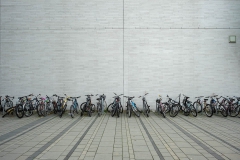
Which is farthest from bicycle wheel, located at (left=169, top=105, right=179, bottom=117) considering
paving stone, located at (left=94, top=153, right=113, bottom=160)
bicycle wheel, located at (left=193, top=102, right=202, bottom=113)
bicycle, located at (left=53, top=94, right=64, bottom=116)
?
bicycle, located at (left=53, top=94, right=64, bottom=116)

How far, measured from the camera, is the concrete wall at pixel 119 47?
8.27 meters

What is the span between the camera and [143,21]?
8344 mm

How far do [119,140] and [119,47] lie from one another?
5397 mm

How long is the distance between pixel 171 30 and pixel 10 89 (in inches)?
376

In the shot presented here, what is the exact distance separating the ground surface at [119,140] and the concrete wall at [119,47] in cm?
262

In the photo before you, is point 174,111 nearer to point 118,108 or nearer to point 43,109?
point 118,108

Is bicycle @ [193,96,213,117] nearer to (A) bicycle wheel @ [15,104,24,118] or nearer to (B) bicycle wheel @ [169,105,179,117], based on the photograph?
(B) bicycle wheel @ [169,105,179,117]

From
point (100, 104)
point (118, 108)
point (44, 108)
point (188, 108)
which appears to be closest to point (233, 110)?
point (188, 108)

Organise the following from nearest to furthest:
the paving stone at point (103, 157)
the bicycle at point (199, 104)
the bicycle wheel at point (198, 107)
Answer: the paving stone at point (103, 157), the bicycle at point (199, 104), the bicycle wheel at point (198, 107)

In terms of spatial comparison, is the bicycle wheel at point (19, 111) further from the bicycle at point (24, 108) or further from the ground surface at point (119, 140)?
the ground surface at point (119, 140)

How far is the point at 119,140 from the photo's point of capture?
4.23m

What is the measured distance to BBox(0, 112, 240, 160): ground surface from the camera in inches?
134

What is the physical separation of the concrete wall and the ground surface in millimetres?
2620

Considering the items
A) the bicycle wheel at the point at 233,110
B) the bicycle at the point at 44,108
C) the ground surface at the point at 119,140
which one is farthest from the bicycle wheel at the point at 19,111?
the bicycle wheel at the point at 233,110
